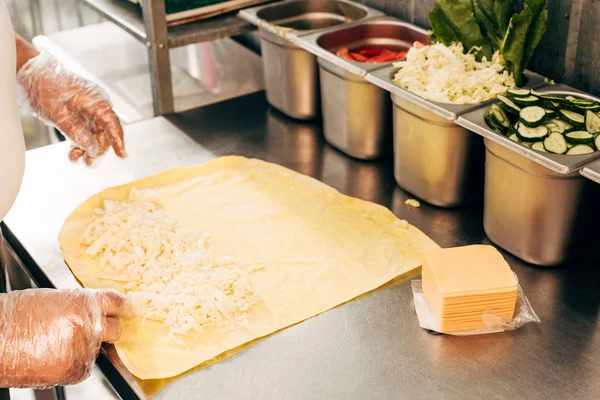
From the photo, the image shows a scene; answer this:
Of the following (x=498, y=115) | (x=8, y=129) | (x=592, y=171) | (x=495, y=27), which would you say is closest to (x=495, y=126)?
(x=498, y=115)

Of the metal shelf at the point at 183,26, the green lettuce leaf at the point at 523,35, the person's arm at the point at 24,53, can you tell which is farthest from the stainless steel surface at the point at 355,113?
the person's arm at the point at 24,53

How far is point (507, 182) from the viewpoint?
150 cm

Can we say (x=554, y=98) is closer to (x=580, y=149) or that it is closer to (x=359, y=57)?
(x=580, y=149)

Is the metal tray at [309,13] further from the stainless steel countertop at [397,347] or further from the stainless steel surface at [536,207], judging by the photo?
the stainless steel surface at [536,207]

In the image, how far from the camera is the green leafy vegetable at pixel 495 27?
163 cm

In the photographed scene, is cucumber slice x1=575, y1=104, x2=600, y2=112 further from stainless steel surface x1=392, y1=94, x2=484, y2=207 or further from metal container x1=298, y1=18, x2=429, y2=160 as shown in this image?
metal container x1=298, y1=18, x2=429, y2=160

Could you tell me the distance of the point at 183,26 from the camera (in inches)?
88.9

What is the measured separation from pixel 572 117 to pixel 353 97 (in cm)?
58

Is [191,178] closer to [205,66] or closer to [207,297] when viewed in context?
[207,297]

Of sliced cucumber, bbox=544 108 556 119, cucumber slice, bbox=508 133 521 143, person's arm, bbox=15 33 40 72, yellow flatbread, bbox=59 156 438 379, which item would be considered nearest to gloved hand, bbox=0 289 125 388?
yellow flatbread, bbox=59 156 438 379

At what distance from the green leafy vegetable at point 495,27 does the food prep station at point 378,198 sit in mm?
97

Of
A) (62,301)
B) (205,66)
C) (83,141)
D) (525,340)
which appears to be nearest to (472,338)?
(525,340)

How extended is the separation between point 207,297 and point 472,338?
0.52m

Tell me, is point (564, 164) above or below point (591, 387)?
above
